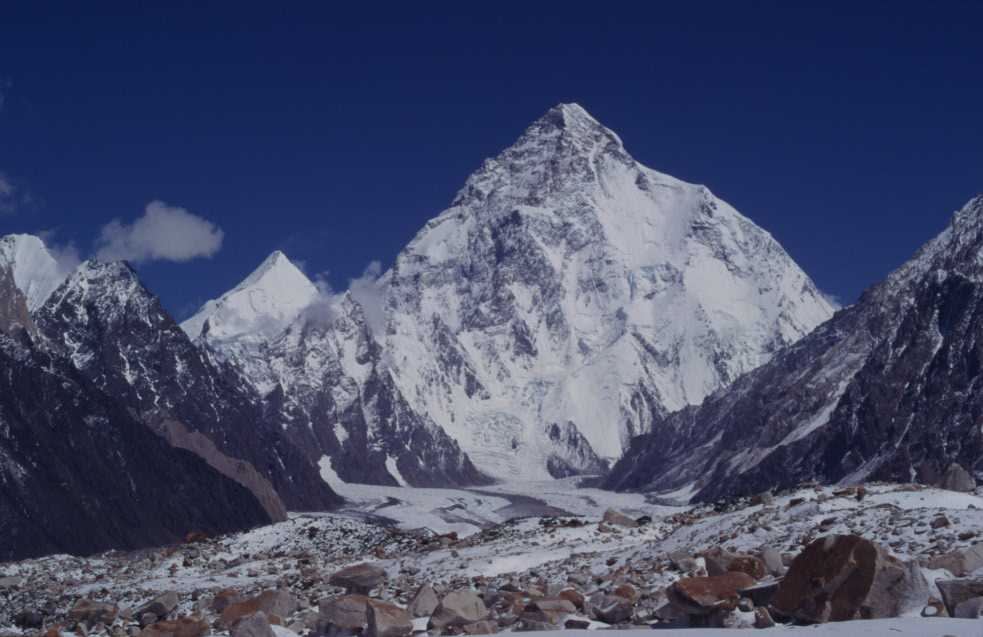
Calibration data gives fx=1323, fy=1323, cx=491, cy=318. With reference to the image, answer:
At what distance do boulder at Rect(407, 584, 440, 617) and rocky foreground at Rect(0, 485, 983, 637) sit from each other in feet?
0.12

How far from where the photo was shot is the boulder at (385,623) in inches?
1107

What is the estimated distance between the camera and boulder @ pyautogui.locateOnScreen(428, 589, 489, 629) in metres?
28.5

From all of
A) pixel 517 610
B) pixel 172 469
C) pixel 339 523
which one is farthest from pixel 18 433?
pixel 517 610

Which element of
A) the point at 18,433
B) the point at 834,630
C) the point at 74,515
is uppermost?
the point at 18,433

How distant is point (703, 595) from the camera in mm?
26422

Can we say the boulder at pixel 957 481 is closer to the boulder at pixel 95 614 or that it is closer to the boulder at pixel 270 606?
the boulder at pixel 270 606

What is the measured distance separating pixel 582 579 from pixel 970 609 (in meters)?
14.8

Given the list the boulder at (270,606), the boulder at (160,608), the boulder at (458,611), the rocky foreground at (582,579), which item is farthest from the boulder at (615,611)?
the boulder at (160,608)

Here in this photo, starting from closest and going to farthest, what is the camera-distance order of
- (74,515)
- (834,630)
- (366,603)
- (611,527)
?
(834,630) → (366,603) → (611,527) → (74,515)

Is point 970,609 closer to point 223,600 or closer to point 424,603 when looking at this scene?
point 424,603

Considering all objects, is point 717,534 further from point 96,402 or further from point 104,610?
point 96,402

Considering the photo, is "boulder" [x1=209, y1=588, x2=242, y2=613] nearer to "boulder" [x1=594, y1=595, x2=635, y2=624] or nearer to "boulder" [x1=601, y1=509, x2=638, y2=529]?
"boulder" [x1=594, y1=595, x2=635, y2=624]

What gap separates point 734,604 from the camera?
26359 millimetres

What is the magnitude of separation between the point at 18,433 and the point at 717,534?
113932 millimetres
